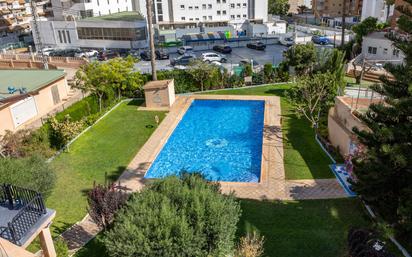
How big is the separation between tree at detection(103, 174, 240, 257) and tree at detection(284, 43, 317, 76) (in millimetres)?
22385

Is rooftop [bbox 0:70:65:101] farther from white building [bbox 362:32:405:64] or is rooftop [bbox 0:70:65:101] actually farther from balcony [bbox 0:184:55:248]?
white building [bbox 362:32:405:64]

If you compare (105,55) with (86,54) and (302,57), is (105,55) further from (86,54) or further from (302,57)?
(302,57)

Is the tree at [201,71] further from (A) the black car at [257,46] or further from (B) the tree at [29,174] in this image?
(A) the black car at [257,46]

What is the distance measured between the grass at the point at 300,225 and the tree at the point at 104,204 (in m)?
0.77

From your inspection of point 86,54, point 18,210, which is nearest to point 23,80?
point 18,210

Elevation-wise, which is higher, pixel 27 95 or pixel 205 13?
pixel 205 13

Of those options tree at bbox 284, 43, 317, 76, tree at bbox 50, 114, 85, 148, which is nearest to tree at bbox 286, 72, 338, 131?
tree at bbox 284, 43, 317, 76

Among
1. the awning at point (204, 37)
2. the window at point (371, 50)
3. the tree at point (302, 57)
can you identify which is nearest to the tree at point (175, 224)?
the tree at point (302, 57)

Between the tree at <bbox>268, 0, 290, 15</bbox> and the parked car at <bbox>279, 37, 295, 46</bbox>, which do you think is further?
the tree at <bbox>268, 0, 290, 15</bbox>

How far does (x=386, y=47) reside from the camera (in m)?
37.9

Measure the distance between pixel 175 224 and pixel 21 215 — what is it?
4162mm

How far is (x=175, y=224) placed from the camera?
357 inches

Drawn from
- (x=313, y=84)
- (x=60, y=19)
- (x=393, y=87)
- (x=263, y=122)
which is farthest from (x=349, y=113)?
(x=60, y=19)

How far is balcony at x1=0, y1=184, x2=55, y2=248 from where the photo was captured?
895 cm
